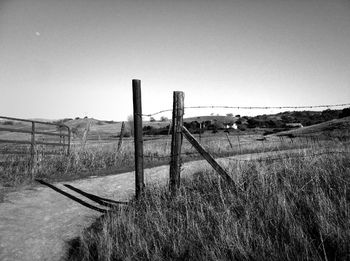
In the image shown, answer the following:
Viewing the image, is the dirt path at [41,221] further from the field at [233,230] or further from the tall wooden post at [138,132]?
the tall wooden post at [138,132]

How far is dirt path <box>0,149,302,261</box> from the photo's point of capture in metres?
3.30

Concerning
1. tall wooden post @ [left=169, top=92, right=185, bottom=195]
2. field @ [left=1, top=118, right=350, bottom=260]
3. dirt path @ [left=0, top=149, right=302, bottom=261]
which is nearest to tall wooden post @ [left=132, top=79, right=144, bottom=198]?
field @ [left=1, top=118, right=350, bottom=260]

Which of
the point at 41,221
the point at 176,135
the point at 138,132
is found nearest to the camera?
the point at 41,221

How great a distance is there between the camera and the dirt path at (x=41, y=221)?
3297mm

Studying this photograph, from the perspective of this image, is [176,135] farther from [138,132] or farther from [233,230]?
[233,230]

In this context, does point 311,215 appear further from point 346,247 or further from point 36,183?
point 36,183

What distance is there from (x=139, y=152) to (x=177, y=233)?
213 cm

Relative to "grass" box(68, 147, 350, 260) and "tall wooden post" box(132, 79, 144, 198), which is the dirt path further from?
"tall wooden post" box(132, 79, 144, 198)

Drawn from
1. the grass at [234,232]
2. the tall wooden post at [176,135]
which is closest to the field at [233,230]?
the grass at [234,232]

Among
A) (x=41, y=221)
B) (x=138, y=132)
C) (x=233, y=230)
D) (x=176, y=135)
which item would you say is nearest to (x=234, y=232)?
(x=233, y=230)

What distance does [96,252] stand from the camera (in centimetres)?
312

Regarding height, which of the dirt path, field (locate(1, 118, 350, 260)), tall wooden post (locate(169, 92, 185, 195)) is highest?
tall wooden post (locate(169, 92, 185, 195))

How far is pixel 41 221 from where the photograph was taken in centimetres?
430

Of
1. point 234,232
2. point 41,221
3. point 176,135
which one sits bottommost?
point 41,221
